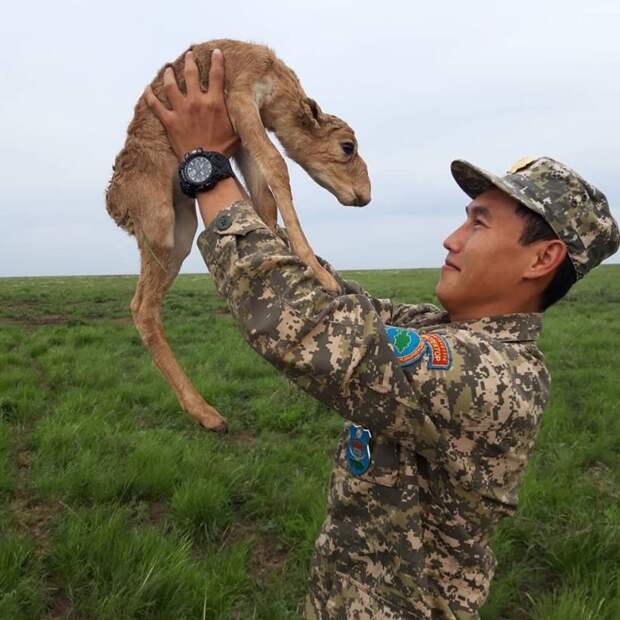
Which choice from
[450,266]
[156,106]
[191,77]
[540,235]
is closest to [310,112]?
[191,77]

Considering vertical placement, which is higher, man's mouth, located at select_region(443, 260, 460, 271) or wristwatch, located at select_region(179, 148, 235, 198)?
wristwatch, located at select_region(179, 148, 235, 198)

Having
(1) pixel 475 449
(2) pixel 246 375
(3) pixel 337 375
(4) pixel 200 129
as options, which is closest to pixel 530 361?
(1) pixel 475 449

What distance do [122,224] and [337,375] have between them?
1184 mm

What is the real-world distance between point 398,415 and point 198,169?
97 cm

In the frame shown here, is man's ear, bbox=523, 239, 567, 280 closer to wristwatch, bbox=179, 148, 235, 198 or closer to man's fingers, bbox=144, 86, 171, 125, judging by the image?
wristwatch, bbox=179, 148, 235, 198

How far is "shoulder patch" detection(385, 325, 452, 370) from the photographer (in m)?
1.66

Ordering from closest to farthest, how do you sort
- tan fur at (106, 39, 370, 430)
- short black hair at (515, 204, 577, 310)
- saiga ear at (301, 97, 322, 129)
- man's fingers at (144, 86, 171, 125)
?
short black hair at (515, 204, 577, 310), man's fingers at (144, 86, 171, 125), tan fur at (106, 39, 370, 430), saiga ear at (301, 97, 322, 129)

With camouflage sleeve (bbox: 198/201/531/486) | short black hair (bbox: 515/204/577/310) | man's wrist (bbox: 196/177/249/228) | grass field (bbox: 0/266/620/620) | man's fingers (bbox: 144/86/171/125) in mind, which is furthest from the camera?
grass field (bbox: 0/266/620/620)

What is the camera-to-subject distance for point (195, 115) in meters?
2.01

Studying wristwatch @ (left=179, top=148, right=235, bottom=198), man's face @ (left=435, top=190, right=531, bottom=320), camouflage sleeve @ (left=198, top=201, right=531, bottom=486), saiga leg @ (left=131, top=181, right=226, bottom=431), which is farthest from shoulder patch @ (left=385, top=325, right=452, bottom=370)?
saiga leg @ (left=131, top=181, right=226, bottom=431)

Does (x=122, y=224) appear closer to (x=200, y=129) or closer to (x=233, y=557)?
(x=200, y=129)

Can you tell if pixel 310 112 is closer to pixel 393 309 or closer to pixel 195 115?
pixel 195 115

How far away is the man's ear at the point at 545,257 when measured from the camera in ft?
6.31

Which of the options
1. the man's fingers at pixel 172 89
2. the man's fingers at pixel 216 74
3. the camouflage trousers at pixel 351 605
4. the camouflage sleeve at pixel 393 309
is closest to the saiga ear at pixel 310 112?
the man's fingers at pixel 216 74
